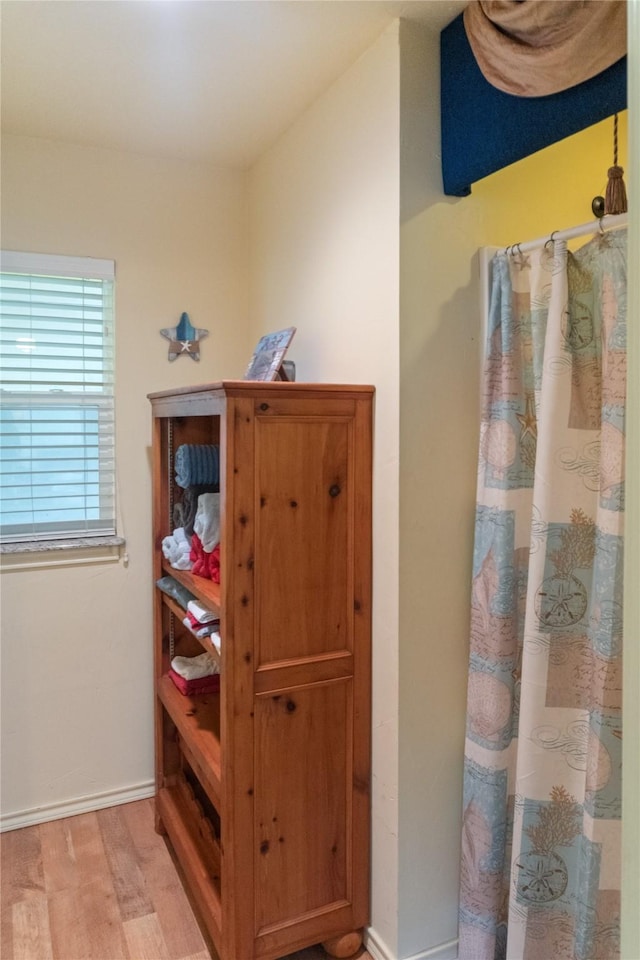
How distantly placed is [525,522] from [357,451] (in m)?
0.46

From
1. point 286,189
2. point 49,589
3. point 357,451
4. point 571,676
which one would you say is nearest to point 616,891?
point 571,676

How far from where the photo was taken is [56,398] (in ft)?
7.91

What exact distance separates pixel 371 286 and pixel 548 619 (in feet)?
3.14

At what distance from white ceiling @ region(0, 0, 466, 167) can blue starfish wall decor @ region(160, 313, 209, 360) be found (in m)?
0.63

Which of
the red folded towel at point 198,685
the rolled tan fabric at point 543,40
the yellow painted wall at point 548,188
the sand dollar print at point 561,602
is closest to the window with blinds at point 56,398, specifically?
the red folded towel at point 198,685

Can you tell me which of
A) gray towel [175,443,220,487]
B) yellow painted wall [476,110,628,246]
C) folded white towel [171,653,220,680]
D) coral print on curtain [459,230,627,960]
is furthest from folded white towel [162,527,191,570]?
yellow painted wall [476,110,628,246]

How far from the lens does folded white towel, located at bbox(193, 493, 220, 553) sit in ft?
6.44

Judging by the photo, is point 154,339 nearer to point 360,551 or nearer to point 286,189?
point 286,189

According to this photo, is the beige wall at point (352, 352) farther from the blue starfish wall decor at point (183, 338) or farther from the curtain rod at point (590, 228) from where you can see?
the curtain rod at point (590, 228)

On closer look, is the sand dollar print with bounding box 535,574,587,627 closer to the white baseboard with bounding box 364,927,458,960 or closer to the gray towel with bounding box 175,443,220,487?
the white baseboard with bounding box 364,927,458,960

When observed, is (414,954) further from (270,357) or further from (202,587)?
(270,357)

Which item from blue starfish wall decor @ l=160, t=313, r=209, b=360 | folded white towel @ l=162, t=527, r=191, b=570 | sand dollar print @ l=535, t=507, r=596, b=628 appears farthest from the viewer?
blue starfish wall decor @ l=160, t=313, r=209, b=360

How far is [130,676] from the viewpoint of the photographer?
256cm

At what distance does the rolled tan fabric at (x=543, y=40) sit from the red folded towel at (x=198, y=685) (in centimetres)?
184
